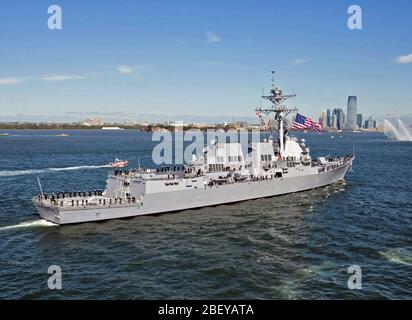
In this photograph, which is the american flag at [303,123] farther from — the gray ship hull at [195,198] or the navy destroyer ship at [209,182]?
the gray ship hull at [195,198]

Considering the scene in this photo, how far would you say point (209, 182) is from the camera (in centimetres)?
4562

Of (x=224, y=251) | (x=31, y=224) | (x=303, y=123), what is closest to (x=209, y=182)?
(x=224, y=251)

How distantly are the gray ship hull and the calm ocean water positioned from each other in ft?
2.89

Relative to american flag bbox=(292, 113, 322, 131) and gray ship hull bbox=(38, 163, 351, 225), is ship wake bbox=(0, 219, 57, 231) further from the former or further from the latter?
american flag bbox=(292, 113, 322, 131)

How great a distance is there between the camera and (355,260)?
28.4 metres

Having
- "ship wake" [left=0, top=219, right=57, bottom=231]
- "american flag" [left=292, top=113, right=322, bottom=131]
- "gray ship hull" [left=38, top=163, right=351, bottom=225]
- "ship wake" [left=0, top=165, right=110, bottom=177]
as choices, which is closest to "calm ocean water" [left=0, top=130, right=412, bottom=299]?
"ship wake" [left=0, top=219, right=57, bottom=231]

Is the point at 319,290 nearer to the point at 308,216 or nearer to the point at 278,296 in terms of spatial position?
the point at 278,296

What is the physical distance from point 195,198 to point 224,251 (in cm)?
1388

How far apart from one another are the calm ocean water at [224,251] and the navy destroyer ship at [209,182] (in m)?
1.18

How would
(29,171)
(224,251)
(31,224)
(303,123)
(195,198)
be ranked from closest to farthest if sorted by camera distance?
1. (224,251)
2. (31,224)
3. (195,198)
4. (303,123)
5. (29,171)

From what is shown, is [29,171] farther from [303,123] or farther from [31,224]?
[303,123]

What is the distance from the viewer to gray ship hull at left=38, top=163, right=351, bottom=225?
3728 centimetres

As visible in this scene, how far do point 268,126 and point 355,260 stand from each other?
32.6 meters

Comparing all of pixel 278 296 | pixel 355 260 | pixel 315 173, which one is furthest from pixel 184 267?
pixel 315 173
